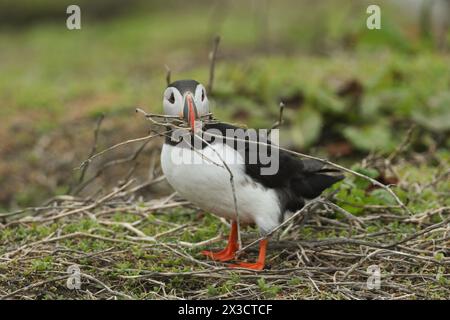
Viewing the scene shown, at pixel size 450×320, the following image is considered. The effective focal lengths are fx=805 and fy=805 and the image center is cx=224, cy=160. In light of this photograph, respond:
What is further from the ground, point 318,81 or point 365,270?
point 318,81

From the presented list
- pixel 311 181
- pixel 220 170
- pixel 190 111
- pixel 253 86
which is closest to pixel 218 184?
pixel 220 170

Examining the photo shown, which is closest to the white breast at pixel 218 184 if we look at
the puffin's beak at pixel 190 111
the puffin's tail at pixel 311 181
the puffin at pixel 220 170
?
the puffin at pixel 220 170

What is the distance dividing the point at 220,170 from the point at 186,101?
36 cm

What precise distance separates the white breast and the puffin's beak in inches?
6.0

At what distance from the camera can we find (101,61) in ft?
35.6

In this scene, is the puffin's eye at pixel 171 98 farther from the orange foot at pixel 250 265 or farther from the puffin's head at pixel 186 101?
the orange foot at pixel 250 265

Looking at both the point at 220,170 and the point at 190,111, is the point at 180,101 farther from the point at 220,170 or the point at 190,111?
the point at 220,170

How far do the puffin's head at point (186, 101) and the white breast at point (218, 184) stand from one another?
0.55ft

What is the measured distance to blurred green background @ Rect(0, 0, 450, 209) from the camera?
6.57 m

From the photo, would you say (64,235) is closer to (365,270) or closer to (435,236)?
(365,270)

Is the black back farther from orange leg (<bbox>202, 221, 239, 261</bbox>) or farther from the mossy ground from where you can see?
orange leg (<bbox>202, 221, 239, 261</bbox>)

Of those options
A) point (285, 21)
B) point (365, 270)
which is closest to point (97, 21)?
point (285, 21)

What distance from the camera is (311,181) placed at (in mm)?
4246
